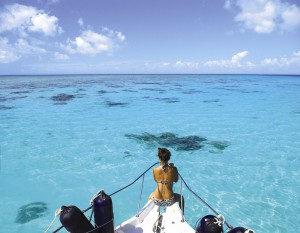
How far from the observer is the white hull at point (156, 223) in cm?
655

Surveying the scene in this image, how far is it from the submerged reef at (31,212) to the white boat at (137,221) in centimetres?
559

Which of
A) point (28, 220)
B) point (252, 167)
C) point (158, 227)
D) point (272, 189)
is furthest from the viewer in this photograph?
point (252, 167)

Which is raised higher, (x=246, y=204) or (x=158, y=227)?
(x=158, y=227)

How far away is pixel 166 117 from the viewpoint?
92.7 feet

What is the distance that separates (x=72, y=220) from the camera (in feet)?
17.1

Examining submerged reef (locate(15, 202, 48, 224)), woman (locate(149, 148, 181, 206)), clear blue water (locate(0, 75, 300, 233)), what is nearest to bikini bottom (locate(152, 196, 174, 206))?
woman (locate(149, 148, 181, 206))

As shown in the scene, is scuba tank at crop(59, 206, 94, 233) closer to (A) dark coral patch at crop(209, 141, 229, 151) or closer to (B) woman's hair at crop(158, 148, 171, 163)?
(B) woman's hair at crop(158, 148, 171, 163)

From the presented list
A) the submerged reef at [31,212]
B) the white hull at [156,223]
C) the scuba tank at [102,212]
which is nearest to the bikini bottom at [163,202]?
the white hull at [156,223]

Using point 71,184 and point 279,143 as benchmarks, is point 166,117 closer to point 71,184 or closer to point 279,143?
point 279,143

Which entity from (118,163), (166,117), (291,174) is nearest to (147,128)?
(166,117)

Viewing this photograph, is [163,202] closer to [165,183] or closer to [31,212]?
[165,183]

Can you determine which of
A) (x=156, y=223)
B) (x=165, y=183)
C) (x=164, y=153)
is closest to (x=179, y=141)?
(x=165, y=183)

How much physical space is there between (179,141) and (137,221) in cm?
1260

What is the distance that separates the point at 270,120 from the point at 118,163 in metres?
19.2
